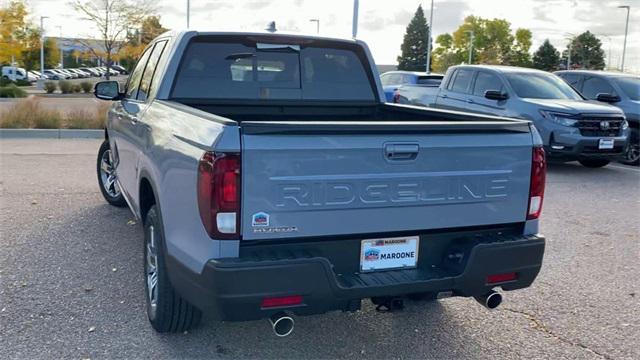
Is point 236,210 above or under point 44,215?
above

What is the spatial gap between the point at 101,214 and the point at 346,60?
3500mm

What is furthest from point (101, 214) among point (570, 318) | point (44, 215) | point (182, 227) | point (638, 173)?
point (638, 173)

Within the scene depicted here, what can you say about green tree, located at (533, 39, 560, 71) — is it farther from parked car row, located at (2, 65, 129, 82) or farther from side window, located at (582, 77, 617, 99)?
side window, located at (582, 77, 617, 99)

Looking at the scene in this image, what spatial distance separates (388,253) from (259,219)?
2.63ft

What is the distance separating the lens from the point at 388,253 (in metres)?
3.40

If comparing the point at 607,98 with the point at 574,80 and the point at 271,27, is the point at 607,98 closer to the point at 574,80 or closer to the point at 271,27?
the point at 574,80

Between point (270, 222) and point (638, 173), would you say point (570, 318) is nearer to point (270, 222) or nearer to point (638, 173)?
point (270, 222)

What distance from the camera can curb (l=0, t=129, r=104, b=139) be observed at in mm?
13578

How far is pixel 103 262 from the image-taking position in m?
5.26

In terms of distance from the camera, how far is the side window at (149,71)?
16.3ft

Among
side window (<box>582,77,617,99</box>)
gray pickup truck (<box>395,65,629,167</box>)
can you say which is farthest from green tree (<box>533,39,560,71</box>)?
gray pickup truck (<box>395,65,629,167</box>)

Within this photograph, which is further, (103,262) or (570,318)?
(103,262)

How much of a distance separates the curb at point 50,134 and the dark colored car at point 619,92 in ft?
35.9

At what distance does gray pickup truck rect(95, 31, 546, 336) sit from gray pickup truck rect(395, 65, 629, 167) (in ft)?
24.0
